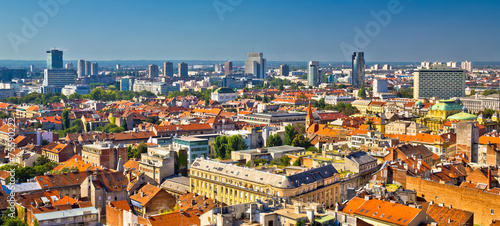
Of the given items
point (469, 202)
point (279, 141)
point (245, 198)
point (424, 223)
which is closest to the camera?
point (424, 223)

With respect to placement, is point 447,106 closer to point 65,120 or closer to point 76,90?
point 65,120

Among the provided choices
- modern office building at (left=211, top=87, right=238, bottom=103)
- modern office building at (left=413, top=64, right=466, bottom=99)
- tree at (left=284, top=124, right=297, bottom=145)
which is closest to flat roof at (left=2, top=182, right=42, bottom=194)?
tree at (left=284, top=124, right=297, bottom=145)

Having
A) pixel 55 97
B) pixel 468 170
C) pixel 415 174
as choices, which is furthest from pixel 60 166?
pixel 55 97

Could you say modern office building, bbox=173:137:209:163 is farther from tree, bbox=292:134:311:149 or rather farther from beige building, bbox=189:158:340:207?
beige building, bbox=189:158:340:207

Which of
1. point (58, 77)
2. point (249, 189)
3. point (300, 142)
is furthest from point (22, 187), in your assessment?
point (58, 77)

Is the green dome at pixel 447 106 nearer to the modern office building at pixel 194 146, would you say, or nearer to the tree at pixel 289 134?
the tree at pixel 289 134

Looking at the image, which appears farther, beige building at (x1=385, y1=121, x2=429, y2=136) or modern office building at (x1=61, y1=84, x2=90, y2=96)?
modern office building at (x1=61, y1=84, x2=90, y2=96)

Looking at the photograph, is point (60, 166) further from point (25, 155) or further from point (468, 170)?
point (468, 170)
